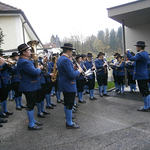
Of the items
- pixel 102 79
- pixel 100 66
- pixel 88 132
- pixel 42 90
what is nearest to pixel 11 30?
pixel 100 66

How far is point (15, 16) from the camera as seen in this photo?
13969mm

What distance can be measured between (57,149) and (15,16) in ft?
43.4

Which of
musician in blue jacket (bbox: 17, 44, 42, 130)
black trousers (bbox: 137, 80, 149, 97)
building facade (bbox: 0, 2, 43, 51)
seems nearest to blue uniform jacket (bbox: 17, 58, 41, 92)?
musician in blue jacket (bbox: 17, 44, 42, 130)

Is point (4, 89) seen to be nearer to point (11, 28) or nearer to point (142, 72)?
point (142, 72)

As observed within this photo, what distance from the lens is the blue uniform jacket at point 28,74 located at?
405 cm

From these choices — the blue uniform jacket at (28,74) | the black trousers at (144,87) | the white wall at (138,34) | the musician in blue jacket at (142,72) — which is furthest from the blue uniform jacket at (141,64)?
the white wall at (138,34)

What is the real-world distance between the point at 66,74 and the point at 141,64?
9.01 ft

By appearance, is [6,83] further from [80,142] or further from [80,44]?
[80,44]

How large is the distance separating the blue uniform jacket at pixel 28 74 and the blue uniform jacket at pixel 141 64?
3073 mm

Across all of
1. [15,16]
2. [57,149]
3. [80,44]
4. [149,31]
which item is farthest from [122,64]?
[80,44]

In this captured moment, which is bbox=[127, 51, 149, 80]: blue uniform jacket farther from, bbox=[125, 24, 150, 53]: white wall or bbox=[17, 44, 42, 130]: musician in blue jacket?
bbox=[125, 24, 150, 53]: white wall

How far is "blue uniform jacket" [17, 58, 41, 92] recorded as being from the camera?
405cm

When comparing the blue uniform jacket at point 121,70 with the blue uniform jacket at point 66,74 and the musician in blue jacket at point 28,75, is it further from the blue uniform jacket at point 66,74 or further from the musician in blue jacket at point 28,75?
the musician in blue jacket at point 28,75

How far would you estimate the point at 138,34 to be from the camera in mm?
11781
